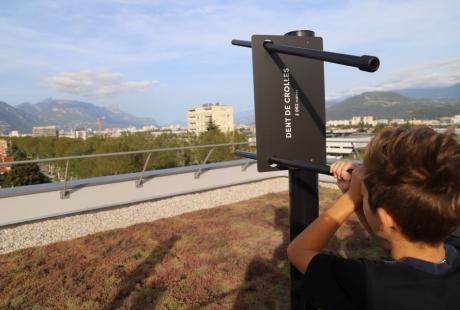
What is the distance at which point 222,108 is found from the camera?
131 meters

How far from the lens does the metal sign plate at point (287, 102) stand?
1386mm

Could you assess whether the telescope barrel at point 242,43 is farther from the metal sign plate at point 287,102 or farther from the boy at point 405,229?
the boy at point 405,229

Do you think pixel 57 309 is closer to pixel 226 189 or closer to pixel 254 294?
pixel 254 294

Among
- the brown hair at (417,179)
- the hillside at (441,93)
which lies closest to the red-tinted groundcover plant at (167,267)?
the brown hair at (417,179)

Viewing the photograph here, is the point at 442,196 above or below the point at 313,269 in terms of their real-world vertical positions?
above

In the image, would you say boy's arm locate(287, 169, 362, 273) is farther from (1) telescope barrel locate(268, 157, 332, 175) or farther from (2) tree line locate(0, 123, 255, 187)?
(2) tree line locate(0, 123, 255, 187)

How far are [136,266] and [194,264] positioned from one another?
0.66 meters

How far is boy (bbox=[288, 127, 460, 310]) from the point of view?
930 millimetres

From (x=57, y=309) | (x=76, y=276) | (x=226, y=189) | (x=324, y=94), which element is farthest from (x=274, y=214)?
(x=324, y=94)

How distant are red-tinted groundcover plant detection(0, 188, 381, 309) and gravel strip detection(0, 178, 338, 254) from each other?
0.43 metres

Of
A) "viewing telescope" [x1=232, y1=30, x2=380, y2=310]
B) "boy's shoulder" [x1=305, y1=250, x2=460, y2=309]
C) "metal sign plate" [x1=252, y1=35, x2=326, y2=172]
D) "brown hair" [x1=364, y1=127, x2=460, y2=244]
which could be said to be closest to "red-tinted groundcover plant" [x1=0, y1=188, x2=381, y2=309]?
"viewing telescope" [x1=232, y1=30, x2=380, y2=310]

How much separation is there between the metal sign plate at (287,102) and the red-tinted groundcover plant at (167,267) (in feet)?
7.38

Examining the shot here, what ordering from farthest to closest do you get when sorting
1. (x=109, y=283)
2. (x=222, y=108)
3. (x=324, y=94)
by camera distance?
(x=222, y=108) → (x=109, y=283) → (x=324, y=94)

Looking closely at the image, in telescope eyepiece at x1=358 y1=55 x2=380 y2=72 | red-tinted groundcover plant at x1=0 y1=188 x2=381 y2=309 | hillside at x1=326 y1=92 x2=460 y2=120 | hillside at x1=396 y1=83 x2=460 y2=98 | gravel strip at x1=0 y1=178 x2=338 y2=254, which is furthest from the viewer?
hillside at x1=396 y1=83 x2=460 y2=98
